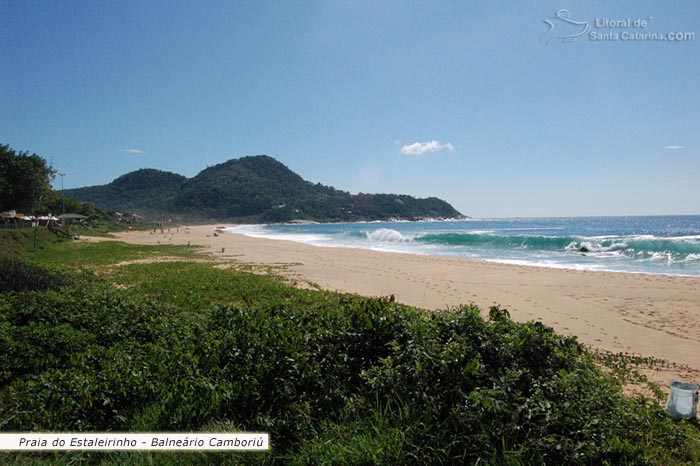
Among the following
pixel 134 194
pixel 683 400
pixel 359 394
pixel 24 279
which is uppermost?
pixel 134 194

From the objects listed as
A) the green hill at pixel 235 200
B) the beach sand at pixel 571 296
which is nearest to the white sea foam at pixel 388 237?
the beach sand at pixel 571 296

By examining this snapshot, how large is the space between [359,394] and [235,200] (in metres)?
169

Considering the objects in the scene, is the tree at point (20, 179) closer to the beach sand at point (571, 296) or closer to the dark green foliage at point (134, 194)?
the beach sand at point (571, 296)

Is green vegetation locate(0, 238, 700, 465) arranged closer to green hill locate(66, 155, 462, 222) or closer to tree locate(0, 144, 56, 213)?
tree locate(0, 144, 56, 213)

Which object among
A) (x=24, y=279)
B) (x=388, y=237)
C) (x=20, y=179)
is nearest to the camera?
(x=24, y=279)

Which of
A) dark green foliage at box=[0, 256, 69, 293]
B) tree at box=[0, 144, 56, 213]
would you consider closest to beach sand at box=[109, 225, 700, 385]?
dark green foliage at box=[0, 256, 69, 293]

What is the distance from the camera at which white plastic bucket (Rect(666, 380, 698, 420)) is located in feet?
11.7

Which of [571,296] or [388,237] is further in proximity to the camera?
[388,237]

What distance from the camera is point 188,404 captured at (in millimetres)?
3186

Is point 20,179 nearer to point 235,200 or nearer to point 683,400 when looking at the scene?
point 683,400

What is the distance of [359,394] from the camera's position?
3.19m

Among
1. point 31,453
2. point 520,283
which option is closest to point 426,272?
point 520,283

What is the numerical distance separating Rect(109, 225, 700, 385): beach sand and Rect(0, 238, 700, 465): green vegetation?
13.9 ft

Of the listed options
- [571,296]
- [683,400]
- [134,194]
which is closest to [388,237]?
[571,296]
